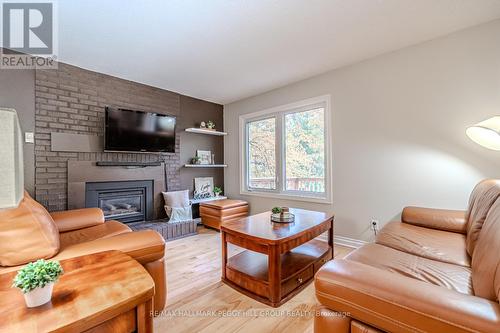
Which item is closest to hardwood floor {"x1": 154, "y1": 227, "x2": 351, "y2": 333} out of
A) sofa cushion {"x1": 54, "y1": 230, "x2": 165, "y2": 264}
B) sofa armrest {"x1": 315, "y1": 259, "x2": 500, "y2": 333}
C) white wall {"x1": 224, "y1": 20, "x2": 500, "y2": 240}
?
sofa cushion {"x1": 54, "y1": 230, "x2": 165, "y2": 264}

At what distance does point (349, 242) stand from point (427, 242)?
1.34 meters

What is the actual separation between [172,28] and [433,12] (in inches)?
97.7

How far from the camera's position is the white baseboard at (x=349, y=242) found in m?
3.05

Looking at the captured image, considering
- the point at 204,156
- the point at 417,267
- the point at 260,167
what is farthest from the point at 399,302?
the point at 204,156

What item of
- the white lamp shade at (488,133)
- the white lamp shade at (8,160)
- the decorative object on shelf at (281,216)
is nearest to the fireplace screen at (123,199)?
the decorative object on shelf at (281,216)

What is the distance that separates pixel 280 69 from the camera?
321 centimetres

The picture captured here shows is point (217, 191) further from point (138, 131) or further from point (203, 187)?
point (138, 131)

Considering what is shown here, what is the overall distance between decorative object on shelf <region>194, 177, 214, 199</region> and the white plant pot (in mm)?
3587

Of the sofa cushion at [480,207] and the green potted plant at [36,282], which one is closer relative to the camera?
the green potted plant at [36,282]

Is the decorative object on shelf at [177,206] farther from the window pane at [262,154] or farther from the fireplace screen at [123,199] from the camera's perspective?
the window pane at [262,154]

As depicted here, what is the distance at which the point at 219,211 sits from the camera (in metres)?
3.84

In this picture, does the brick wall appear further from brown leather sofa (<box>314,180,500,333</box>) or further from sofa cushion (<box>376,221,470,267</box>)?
sofa cushion (<box>376,221,470,267</box>)

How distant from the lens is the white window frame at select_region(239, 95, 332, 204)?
11.0 feet

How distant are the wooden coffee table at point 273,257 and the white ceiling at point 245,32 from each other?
6.51ft
